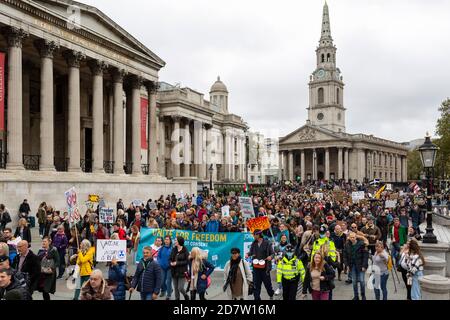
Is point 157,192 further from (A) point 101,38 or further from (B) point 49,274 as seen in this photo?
(B) point 49,274

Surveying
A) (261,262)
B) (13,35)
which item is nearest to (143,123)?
(13,35)

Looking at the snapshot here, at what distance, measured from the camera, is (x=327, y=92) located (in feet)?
403

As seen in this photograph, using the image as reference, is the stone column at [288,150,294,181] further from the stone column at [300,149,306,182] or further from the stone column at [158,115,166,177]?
the stone column at [158,115,166,177]

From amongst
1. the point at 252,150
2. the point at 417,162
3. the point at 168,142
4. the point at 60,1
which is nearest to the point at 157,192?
the point at 60,1

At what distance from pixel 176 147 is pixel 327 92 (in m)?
77.2

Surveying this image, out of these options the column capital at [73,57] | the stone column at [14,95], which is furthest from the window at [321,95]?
the stone column at [14,95]

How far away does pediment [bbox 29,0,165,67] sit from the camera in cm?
2636

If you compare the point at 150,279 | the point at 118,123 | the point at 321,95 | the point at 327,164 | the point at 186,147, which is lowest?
the point at 150,279

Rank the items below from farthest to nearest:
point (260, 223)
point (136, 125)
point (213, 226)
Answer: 1. point (136, 125)
2. point (213, 226)
3. point (260, 223)

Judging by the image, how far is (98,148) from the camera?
101ft

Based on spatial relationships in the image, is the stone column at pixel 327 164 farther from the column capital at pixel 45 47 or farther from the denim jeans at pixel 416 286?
the denim jeans at pixel 416 286

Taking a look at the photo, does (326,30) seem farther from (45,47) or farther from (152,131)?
(45,47)

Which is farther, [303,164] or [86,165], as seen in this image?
[303,164]
